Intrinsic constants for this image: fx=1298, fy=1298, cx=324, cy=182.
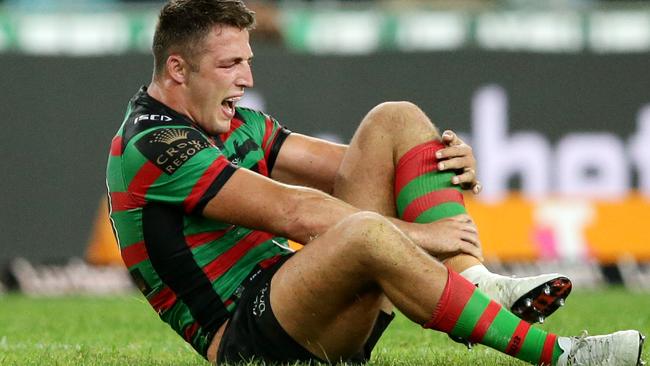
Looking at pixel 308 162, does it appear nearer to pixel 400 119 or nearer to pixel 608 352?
pixel 400 119

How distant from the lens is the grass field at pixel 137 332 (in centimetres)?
581

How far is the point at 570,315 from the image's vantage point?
8625mm

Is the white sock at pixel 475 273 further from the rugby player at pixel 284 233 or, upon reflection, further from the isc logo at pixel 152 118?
the isc logo at pixel 152 118

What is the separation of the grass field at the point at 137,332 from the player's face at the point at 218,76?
1.13 metres

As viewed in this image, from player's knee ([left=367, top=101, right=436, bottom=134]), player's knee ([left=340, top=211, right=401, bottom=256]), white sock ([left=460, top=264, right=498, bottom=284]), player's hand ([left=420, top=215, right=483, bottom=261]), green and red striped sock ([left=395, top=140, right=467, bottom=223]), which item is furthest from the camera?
player's knee ([left=367, top=101, right=436, bottom=134])

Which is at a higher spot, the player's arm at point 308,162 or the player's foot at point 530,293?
the player's arm at point 308,162

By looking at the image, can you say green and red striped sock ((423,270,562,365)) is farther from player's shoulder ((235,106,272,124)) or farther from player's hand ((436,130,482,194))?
player's shoulder ((235,106,272,124))

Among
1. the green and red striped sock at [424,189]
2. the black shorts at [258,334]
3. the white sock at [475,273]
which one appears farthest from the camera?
the green and red striped sock at [424,189]

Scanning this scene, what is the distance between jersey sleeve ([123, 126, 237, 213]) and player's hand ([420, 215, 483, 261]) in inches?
34.1

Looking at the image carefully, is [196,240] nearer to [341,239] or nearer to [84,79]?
[341,239]

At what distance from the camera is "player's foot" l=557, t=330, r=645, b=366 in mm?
4688

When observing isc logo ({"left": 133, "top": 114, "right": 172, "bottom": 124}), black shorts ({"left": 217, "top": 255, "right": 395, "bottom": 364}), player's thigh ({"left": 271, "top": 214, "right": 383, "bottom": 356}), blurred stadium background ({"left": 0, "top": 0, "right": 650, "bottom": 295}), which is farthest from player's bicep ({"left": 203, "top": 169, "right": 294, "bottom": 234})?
blurred stadium background ({"left": 0, "top": 0, "right": 650, "bottom": 295})

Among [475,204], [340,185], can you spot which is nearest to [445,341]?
→ [340,185]

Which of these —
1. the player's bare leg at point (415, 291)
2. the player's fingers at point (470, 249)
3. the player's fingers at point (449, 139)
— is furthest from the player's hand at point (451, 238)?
the player's bare leg at point (415, 291)
